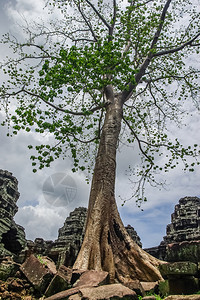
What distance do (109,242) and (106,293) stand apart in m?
2.31

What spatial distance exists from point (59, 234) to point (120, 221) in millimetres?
13732

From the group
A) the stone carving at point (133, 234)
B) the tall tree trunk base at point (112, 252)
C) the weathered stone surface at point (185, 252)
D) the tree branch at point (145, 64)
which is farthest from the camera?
the stone carving at point (133, 234)

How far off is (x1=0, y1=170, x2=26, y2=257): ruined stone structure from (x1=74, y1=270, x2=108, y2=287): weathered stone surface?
8.88 meters

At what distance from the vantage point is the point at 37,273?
4.51 metres

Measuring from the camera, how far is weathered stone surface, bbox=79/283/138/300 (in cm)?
300

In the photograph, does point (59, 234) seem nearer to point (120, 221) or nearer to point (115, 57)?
point (120, 221)

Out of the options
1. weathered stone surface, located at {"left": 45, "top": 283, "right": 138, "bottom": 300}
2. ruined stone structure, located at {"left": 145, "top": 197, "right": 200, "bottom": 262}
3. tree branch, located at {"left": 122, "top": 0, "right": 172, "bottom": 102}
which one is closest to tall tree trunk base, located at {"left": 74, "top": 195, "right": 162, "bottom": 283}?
weathered stone surface, located at {"left": 45, "top": 283, "right": 138, "bottom": 300}

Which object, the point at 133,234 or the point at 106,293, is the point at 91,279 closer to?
the point at 106,293

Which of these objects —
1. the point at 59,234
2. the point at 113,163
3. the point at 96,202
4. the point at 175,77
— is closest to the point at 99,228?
the point at 96,202

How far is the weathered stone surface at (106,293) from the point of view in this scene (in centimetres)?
300

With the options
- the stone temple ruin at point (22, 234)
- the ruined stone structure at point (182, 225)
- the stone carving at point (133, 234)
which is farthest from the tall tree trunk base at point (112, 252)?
the stone carving at point (133, 234)

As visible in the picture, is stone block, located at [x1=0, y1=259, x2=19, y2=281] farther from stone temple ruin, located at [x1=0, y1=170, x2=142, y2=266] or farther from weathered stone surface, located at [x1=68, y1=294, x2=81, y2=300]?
stone temple ruin, located at [x1=0, y1=170, x2=142, y2=266]

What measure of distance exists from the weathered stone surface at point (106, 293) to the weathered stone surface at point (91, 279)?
1.38ft

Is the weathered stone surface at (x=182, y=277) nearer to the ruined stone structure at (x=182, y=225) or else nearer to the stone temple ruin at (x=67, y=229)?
the stone temple ruin at (x=67, y=229)
